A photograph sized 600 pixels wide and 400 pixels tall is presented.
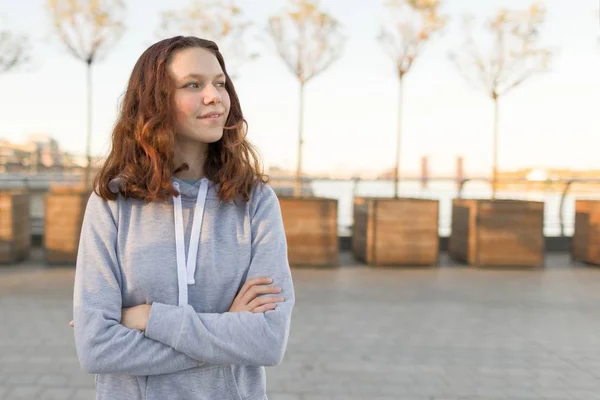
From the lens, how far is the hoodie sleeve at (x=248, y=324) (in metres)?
1.49

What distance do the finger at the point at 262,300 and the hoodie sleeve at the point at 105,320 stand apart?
18cm

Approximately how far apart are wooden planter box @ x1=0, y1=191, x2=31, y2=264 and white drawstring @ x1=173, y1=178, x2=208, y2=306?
7.49 m

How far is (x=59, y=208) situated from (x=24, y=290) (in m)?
1.80

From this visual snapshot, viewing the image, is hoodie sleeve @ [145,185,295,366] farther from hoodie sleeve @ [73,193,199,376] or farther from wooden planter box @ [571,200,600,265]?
wooden planter box @ [571,200,600,265]

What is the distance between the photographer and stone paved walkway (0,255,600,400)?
12.8ft

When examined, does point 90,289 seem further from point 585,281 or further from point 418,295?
point 585,281

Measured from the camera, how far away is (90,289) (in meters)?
1.55

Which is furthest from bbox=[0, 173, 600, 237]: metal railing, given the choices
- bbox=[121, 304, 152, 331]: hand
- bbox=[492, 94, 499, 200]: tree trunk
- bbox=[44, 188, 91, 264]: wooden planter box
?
bbox=[121, 304, 152, 331]: hand

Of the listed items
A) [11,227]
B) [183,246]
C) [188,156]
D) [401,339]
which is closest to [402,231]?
[401,339]

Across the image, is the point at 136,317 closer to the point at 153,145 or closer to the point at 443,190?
the point at 153,145

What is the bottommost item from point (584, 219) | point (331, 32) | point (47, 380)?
point (47, 380)

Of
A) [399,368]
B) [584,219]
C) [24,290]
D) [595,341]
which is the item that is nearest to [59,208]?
[24,290]

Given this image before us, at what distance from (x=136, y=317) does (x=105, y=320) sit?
7 centimetres

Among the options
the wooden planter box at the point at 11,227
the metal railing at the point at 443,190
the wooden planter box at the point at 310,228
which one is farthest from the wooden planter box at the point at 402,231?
the wooden planter box at the point at 11,227
